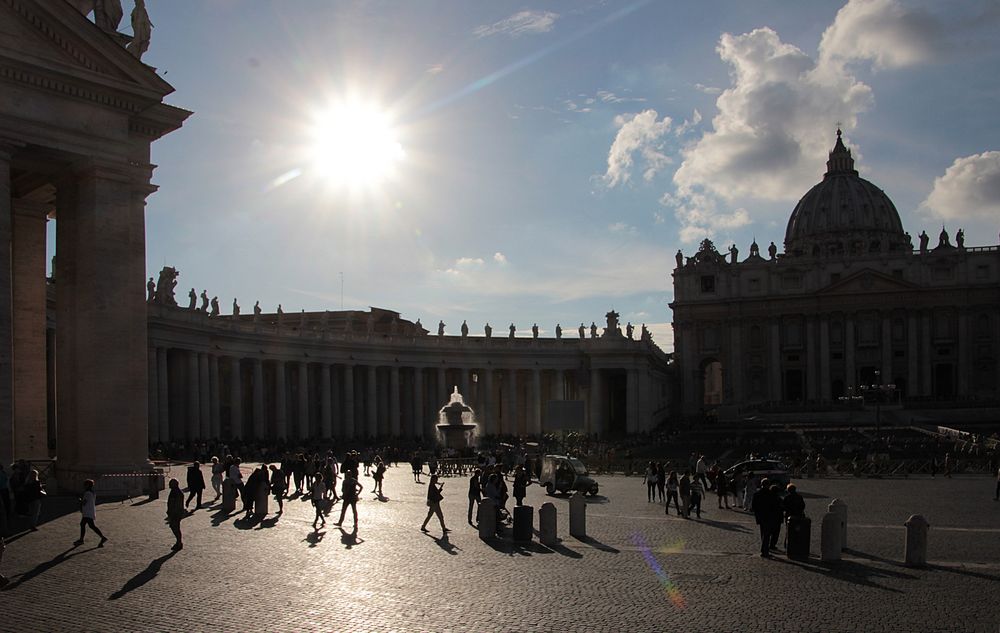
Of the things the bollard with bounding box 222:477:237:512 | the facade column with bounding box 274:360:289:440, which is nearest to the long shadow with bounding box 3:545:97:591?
the bollard with bounding box 222:477:237:512

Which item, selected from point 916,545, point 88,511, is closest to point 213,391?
point 88,511

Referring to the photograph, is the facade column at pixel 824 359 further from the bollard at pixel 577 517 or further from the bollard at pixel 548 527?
the bollard at pixel 548 527

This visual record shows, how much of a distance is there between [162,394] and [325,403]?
70.4 feet

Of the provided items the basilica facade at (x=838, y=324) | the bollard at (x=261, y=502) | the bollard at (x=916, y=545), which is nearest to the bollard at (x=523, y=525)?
the bollard at (x=261, y=502)

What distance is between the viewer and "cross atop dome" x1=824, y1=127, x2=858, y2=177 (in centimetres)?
18794

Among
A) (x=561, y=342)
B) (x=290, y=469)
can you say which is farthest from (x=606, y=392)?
(x=290, y=469)

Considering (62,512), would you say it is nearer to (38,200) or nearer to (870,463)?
(38,200)

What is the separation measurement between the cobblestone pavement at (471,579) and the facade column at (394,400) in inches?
2342

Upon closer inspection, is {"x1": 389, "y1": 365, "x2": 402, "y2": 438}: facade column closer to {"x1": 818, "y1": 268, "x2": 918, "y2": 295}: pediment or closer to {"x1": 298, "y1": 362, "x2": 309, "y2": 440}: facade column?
{"x1": 298, "y1": 362, "x2": 309, "y2": 440}: facade column

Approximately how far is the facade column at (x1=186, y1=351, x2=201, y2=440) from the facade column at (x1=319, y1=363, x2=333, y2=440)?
1545cm

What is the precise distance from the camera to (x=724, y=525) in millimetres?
27531

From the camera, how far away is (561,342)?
99.1 metres

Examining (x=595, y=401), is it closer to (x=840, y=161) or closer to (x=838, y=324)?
(x=838, y=324)

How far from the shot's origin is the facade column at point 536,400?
3802 inches
